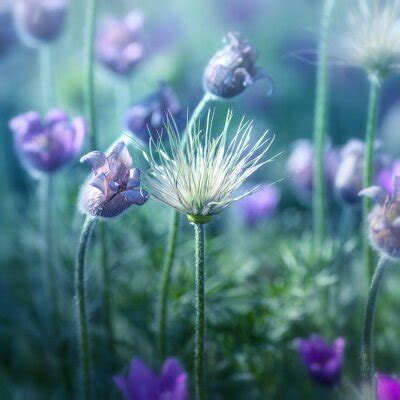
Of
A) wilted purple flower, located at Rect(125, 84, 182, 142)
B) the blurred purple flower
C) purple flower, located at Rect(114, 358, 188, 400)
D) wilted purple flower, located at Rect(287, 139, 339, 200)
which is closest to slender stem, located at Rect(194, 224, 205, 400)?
purple flower, located at Rect(114, 358, 188, 400)

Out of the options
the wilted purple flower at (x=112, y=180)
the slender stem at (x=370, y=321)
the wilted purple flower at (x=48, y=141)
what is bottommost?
the slender stem at (x=370, y=321)

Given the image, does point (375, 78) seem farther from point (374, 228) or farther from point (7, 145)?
point (7, 145)

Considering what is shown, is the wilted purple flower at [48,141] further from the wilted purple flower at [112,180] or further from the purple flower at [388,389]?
the purple flower at [388,389]

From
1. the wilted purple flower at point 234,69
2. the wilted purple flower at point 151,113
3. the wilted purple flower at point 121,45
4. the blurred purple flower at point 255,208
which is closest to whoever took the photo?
the wilted purple flower at point 234,69

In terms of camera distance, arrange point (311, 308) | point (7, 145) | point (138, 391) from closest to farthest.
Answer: point (138, 391) < point (311, 308) < point (7, 145)

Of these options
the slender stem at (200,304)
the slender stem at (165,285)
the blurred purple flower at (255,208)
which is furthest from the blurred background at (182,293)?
the slender stem at (200,304)

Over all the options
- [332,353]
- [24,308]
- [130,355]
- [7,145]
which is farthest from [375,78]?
[7,145]

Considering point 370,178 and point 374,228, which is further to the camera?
point 370,178
